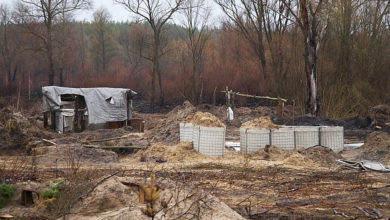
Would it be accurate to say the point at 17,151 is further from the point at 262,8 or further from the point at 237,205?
the point at 262,8

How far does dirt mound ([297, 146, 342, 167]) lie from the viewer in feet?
34.7

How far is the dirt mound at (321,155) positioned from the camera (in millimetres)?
10580

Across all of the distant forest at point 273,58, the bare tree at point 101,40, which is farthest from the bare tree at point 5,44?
the bare tree at point 101,40

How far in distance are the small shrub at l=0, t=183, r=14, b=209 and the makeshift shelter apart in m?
14.1

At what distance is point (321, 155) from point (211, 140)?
2775 mm

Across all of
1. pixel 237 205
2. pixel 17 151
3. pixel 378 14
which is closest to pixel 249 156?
pixel 237 205

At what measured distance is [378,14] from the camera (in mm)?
25438

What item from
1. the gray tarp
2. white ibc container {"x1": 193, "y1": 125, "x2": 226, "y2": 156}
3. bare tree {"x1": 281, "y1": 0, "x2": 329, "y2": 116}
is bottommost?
white ibc container {"x1": 193, "y1": 125, "x2": 226, "y2": 156}

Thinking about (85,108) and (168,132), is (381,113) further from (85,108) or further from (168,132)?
(85,108)

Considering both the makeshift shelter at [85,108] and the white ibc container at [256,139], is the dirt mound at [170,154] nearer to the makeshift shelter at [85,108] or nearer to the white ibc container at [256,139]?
the white ibc container at [256,139]

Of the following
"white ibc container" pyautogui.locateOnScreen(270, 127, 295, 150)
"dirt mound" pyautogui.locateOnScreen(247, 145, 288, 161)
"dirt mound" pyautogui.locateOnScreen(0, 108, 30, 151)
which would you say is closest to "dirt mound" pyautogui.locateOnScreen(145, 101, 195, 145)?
"dirt mound" pyautogui.locateOnScreen(247, 145, 288, 161)

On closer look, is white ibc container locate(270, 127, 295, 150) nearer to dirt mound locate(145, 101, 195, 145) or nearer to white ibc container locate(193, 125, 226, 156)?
white ibc container locate(193, 125, 226, 156)

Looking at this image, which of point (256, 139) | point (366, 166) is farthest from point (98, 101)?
point (366, 166)

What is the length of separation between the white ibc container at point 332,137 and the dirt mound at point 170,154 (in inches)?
134
